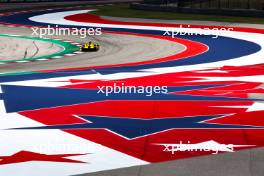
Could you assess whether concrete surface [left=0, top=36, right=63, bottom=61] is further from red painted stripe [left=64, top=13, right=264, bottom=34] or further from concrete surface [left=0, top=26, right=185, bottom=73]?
red painted stripe [left=64, top=13, right=264, bottom=34]

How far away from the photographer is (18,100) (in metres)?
14.1


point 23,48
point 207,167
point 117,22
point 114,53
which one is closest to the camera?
point 207,167

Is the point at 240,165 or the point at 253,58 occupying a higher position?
the point at 240,165

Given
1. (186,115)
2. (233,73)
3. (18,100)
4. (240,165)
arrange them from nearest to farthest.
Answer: (240,165)
(186,115)
(18,100)
(233,73)

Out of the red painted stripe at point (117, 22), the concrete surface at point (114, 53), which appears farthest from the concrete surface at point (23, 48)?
the red painted stripe at point (117, 22)

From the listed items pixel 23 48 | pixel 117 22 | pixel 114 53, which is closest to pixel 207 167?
pixel 114 53

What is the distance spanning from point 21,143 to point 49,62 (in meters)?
11.5

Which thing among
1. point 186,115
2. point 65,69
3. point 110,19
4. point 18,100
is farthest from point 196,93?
point 110,19

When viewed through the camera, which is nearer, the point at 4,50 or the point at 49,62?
the point at 49,62

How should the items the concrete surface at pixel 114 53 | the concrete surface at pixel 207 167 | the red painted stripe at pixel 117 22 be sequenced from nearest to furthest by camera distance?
the concrete surface at pixel 207 167 < the concrete surface at pixel 114 53 < the red painted stripe at pixel 117 22

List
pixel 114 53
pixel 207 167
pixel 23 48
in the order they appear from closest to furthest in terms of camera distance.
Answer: pixel 207 167 < pixel 114 53 < pixel 23 48

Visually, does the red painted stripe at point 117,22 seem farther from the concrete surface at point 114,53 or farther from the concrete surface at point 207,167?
the concrete surface at point 207,167

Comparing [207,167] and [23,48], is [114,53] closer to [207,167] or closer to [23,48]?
[23,48]

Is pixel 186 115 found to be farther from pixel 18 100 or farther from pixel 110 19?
pixel 110 19
